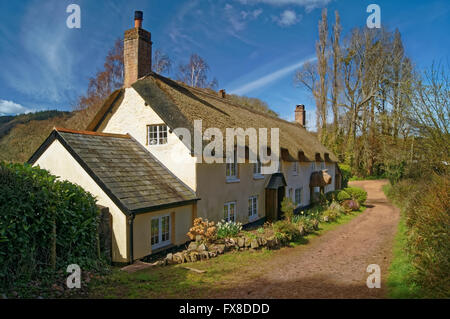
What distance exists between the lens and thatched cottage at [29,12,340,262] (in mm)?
9898

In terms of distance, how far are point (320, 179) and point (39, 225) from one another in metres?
19.1

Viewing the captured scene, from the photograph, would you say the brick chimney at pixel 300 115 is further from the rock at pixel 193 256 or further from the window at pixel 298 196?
the rock at pixel 193 256

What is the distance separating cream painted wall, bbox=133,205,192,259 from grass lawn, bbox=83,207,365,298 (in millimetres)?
1111

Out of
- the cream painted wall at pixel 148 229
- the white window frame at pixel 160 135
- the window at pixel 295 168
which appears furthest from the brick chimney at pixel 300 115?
the cream painted wall at pixel 148 229

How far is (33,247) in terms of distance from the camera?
6438 mm

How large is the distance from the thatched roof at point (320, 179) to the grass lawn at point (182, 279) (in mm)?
12573

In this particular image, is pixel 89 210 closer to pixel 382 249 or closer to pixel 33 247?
pixel 33 247

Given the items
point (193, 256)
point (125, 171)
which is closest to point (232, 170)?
point (125, 171)

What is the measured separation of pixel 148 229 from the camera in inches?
400

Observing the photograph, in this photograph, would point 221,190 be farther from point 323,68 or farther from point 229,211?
point 323,68

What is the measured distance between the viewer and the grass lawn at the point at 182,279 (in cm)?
679

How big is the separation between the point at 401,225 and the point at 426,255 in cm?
988

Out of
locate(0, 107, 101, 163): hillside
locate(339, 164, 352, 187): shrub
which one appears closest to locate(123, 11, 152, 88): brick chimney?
locate(0, 107, 101, 163): hillside
